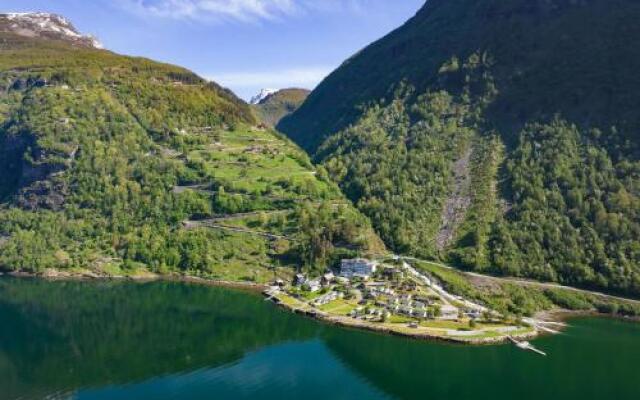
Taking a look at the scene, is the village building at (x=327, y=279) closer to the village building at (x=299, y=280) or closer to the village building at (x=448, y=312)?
the village building at (x=299, y=280)

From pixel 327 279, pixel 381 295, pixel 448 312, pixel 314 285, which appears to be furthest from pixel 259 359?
pixel 327 279

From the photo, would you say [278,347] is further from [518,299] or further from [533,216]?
[533,216]

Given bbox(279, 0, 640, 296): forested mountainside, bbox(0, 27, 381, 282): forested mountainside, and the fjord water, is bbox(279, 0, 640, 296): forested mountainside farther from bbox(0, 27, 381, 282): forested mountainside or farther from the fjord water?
the fjord water

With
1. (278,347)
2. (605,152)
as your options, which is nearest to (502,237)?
(605,152)

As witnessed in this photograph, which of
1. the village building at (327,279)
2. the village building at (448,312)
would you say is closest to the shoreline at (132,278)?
the village building at (327,279)

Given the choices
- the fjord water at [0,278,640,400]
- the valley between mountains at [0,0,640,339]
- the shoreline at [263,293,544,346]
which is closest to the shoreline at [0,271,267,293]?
the valley between mountains at [0,0,640,339]

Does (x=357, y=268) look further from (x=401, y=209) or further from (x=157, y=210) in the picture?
(x=157, y=210)
